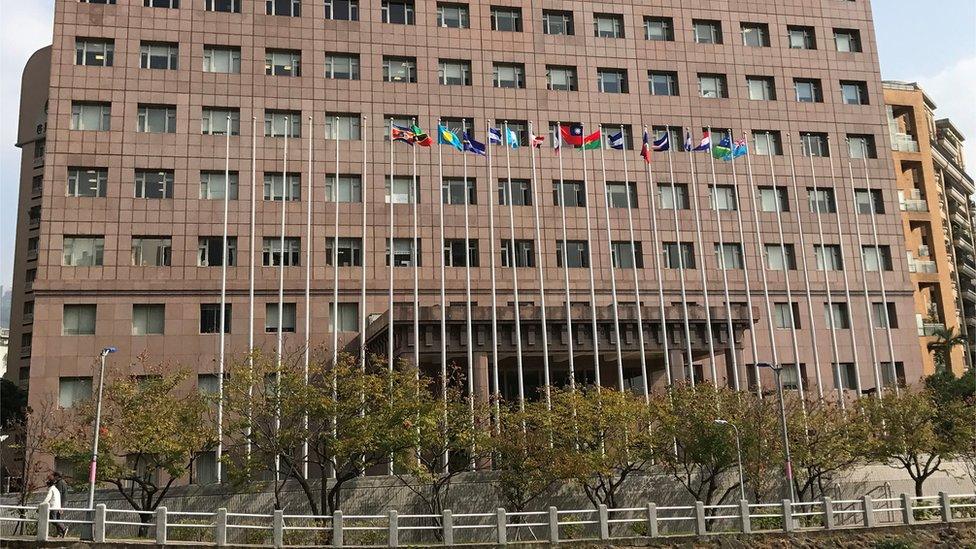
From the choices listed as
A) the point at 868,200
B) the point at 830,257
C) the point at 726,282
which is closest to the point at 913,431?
the point at 726,282

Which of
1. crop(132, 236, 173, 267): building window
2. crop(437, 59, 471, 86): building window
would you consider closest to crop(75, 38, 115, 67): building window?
crop(132, 236, 173, 267): building window

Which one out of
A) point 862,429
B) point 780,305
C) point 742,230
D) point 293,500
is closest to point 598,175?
point 742,230

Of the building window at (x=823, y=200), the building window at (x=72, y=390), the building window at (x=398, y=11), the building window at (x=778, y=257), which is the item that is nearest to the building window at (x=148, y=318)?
the building window at (x=72, y=390)

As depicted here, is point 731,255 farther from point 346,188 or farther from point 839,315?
point 346,188

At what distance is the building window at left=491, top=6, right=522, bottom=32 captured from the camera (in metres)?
61.0

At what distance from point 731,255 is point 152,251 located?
3447 cm

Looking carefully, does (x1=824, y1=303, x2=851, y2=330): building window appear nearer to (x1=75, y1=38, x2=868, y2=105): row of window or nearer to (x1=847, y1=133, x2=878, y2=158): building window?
(x1=847, y1=133, x2=878, y2=158): building window

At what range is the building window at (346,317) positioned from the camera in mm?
54094

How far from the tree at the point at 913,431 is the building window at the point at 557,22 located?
29754 millimetres

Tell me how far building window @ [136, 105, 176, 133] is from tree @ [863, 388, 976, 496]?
133 ft

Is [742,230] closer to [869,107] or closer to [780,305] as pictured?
[780,305]

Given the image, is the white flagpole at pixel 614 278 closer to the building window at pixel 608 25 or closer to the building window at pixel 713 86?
the building window at pixel 608 25

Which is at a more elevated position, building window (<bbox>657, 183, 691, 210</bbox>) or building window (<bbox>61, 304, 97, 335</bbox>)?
building window (<bbox>657, 183, 691, 210</bbox>)

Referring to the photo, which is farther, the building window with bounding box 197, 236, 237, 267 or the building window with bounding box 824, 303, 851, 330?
the building window with bounding box 824, 303, 851, 330
